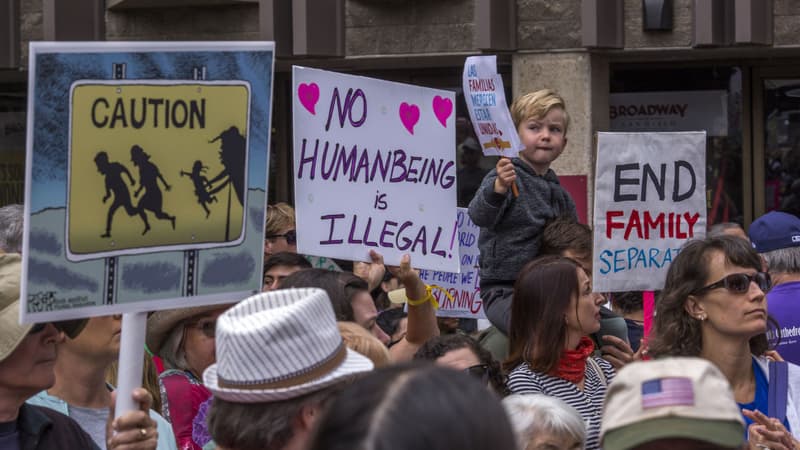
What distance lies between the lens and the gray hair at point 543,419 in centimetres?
376

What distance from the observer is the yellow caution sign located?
3.29 metres

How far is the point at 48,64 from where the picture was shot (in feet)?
10.6

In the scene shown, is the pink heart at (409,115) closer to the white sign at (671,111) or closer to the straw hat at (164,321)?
the straw hat at (164,321)

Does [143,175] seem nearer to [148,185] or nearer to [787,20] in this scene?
[148,185]

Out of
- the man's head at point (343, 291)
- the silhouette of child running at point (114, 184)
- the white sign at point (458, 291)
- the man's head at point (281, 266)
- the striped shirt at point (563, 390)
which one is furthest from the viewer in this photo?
the white sign at point (458, 291)

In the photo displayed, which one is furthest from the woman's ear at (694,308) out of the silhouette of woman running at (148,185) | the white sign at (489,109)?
the silhouette of woman running at (148,185)

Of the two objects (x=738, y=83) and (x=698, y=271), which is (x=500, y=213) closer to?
(x=698, y=271)

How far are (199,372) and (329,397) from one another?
2.07 metres

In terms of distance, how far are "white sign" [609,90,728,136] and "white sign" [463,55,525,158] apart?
303 inches

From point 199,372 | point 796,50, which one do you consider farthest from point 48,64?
point 796,50

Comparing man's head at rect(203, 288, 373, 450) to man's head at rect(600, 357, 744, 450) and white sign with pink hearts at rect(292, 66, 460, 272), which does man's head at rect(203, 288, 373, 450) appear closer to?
man's head at rect(600, 357, 744, 450)

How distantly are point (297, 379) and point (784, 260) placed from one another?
3.98 metres

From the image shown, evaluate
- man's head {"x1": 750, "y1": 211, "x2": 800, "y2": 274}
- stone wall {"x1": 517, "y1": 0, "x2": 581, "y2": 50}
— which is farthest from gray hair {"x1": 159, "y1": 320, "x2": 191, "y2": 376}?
stone wall {"x1": 517, "y1": 0, "x2": 581, "y2": 50}

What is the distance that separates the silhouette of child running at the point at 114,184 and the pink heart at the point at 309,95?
211 centimetres
